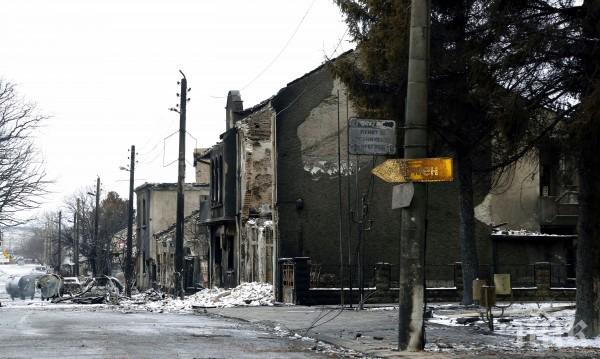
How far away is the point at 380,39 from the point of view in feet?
65.1

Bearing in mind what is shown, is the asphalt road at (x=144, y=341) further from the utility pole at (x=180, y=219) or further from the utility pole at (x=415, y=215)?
the utility pole at (x=180, y=219)

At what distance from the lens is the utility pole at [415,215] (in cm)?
1209

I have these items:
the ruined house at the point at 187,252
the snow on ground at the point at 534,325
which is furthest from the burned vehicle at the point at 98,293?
the snow on ground at the point at 534,325

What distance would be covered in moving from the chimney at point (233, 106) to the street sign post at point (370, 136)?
78.2ft

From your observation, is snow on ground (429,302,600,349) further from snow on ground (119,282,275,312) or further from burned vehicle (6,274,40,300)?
burned vehicle (6,274,40,300)

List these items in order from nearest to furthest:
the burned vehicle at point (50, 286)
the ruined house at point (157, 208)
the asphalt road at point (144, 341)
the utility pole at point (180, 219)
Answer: the asphalt road at point (144, 341) → the utility pole at point (180, 219) → the burned vehicle at point (50, 286) → the ruined house at point (157, 208)

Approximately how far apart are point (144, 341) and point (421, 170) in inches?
203

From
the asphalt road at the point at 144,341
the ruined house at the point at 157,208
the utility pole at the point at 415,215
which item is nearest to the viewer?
the asphalt road at the point at 144,341

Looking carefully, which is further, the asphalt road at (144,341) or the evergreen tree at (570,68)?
the evergreen tree at (570,68)

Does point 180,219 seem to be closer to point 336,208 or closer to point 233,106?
point 233,106

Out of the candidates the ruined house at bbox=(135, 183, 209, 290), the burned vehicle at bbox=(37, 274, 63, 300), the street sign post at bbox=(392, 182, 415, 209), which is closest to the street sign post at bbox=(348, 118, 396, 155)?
the street sign post at bbox=(392, 182, 415, 209)

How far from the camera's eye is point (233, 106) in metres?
37.4

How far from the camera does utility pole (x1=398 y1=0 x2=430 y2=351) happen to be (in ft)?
39.7

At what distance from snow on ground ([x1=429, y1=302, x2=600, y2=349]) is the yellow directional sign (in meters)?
3.35
